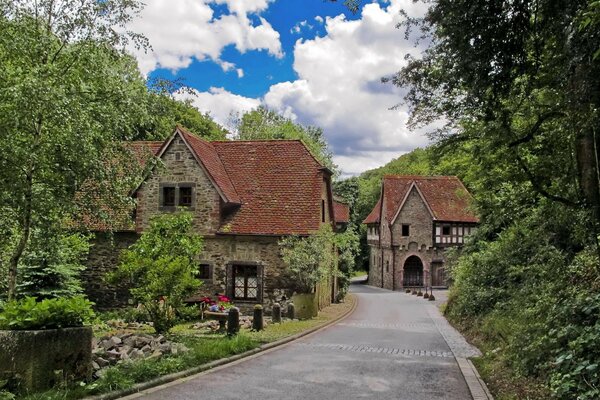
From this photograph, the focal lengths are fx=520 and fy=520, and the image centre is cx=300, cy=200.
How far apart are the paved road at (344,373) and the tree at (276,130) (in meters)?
36.1

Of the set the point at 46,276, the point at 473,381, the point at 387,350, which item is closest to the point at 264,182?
the point at 46,276

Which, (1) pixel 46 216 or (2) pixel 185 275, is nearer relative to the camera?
(1) pixel 46 216

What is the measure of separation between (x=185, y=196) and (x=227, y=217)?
2.12m

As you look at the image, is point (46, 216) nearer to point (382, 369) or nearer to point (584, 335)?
point (382, 369)

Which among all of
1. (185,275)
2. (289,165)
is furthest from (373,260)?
(185,275)

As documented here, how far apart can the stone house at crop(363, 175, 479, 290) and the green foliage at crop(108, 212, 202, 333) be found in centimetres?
3520

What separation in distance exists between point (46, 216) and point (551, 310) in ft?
31.5

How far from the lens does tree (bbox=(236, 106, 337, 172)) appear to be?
5169 centimetres

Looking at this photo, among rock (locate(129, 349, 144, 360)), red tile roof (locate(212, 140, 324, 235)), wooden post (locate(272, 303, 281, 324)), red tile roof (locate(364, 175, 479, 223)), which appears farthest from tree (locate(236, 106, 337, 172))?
rock (locate(129, 349, 144, 360))

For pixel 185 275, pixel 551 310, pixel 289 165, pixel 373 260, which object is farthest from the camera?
pixel 373 260

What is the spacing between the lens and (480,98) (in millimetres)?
9031

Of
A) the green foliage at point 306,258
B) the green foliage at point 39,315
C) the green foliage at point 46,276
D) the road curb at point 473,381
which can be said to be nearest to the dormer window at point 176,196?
the green foliage at point 306,258

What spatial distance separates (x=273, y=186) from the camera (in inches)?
973

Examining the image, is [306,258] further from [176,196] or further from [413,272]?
[413,272]
